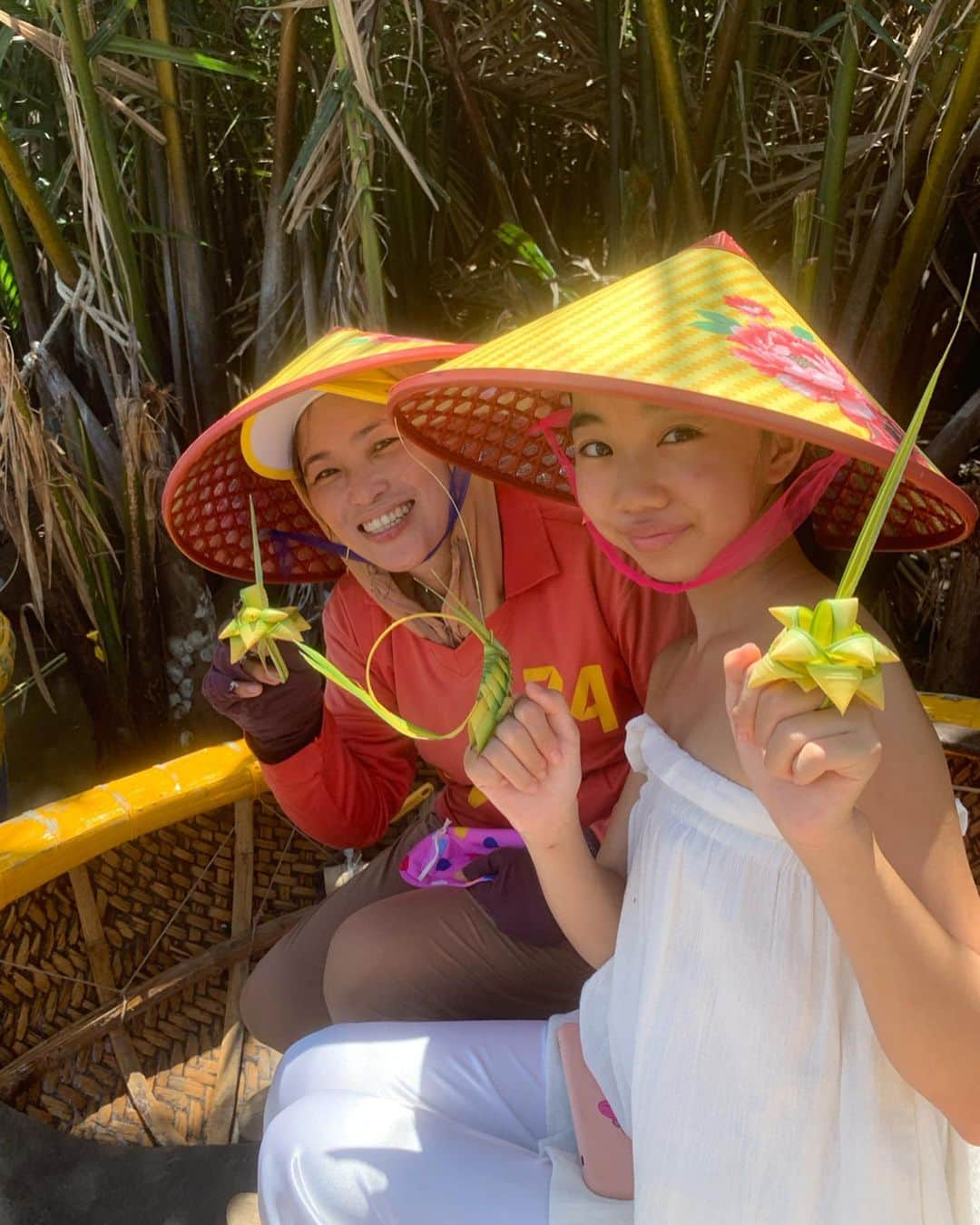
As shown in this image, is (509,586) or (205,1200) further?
(205,1200)

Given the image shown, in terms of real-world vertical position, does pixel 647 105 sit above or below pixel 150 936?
above

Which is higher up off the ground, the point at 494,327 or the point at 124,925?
the point at 494,327

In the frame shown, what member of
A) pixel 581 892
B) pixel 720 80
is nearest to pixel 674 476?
pixel 581 892

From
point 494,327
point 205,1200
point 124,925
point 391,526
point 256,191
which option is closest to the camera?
point 391,526

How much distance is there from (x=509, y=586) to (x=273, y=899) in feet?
2.65

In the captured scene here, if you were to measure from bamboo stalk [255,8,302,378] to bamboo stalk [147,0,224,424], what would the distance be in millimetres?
91

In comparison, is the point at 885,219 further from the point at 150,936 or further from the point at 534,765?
the point at 150,936

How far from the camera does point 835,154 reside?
4.84 feet

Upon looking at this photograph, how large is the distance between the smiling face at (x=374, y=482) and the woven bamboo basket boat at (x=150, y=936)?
0.58 metres

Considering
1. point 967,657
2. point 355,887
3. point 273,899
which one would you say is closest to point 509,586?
point 355,887

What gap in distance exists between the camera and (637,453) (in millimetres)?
812

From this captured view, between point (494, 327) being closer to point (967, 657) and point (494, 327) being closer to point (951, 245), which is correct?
point (951, 245)

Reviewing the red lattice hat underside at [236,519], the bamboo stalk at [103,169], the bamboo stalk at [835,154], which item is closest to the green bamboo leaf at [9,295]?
the bamboo stalk at [103,169]

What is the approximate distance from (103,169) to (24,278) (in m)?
0.33
